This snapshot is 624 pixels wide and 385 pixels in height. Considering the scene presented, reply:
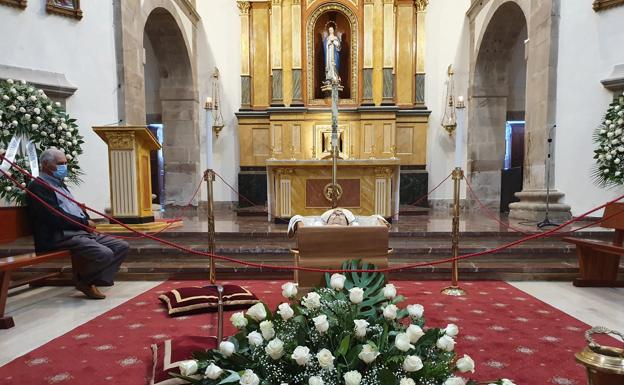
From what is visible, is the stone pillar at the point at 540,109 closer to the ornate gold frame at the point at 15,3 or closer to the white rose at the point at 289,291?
the white rose at the point at 289,291

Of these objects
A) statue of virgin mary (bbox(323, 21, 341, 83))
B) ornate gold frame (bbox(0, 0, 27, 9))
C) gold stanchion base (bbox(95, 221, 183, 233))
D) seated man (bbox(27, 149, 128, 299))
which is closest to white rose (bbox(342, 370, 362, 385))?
seated man (bbox(27, 149, 128, 299))

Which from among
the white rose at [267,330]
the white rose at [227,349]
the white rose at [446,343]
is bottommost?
the white rose at [227,349]

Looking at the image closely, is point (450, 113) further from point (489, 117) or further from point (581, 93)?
point (581, 93)

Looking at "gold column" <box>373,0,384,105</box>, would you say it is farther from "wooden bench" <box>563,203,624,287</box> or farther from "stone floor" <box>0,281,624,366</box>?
"stone floor" <box>0,281,624,366</box>

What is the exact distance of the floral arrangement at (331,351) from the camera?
53.6 inches

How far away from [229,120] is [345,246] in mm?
7901

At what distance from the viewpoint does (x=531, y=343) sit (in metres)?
2.80

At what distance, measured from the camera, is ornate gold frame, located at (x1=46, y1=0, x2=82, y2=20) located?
20.4 ft

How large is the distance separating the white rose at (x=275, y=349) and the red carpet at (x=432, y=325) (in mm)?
1311

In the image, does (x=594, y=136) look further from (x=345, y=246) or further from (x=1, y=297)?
(x=1, y=297)

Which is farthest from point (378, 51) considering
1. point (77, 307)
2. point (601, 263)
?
point (77, 307)

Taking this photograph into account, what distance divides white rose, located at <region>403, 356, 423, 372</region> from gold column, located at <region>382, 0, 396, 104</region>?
9.32 meters

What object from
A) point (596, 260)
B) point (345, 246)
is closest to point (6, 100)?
point (345, 246)

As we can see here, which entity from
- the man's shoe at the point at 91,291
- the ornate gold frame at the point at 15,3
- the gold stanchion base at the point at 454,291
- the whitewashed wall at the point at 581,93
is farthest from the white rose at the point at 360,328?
the ornate gold frame at the point at 15,3
